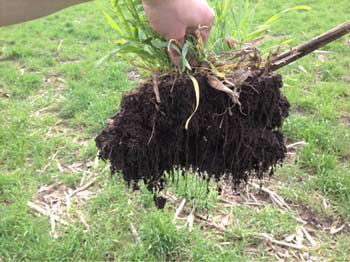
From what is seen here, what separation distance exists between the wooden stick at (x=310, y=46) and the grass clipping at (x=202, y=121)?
106 mm

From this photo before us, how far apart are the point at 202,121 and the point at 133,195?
174 cm

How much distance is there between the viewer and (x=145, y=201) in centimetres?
361

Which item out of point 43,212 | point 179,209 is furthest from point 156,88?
point 43,212

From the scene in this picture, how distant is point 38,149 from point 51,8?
8.33ft

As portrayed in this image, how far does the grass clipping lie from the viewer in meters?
2.12

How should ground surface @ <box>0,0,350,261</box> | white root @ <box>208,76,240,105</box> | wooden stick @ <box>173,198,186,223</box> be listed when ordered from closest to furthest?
white root @ <box>208,76,240,105</box>
ground surface @ <box>0,0,350,261</box>
wooden stick @ <box>173,198,186,223</box>

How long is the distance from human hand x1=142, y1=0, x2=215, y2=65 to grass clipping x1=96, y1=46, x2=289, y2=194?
10.0 inches

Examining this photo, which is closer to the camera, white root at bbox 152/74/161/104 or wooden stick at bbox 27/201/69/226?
white root at bbox 152/74/161/104

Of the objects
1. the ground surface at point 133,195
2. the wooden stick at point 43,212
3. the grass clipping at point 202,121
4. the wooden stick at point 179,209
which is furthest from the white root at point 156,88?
the wooden stick at point 43,212

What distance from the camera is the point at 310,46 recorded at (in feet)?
7.48

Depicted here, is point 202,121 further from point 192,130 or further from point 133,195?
point 133,195

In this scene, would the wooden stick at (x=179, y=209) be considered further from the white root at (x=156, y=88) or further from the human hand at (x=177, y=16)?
the human hand at (x=177, y=16)

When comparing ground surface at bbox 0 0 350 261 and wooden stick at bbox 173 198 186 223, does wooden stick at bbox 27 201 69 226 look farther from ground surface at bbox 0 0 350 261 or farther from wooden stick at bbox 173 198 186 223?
wooden stick at bbox 173 198 186 223

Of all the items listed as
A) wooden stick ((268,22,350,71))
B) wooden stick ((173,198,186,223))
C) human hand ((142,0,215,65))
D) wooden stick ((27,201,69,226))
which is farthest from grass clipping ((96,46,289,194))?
wooden stick ((27,201,69,226))
